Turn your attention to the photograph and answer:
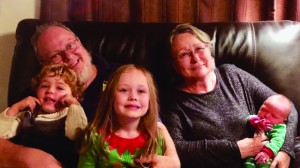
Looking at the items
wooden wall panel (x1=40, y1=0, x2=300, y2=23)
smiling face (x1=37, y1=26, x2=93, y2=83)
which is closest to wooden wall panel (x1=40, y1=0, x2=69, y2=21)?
wooden wall panel (x1=40, y1=0, x2=300, y2=23)

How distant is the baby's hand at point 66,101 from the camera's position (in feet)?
4.88

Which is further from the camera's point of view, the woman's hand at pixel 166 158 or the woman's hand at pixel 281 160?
the woman's hand at pixel 281 160

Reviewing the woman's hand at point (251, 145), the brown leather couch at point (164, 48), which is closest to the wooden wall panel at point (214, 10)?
the brown leather couch at point (164, 48)

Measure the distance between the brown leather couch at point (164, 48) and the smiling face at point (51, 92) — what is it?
29cm

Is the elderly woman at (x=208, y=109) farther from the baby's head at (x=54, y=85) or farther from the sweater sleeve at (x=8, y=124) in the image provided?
the sweater sleeve at (x=8, y=124)

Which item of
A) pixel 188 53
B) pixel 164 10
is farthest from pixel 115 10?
pixel 188 53

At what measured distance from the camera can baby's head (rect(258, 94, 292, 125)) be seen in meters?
1.60

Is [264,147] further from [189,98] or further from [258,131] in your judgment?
[189,98]

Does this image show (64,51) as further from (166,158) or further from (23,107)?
(166,158)

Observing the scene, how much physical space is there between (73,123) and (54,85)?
6.7 inches

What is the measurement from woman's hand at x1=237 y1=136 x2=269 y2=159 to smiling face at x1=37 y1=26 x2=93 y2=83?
66cm

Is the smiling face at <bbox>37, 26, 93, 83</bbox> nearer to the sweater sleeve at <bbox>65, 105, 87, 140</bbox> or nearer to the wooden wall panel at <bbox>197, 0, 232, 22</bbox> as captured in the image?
the sweater sleeve at <bbox>65, 105, 87, 140</bbox>

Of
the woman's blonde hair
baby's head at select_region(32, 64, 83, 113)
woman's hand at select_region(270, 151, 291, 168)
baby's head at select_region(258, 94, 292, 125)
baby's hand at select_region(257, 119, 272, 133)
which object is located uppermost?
the woman's blonde hair

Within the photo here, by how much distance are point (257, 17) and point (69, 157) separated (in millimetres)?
1236
